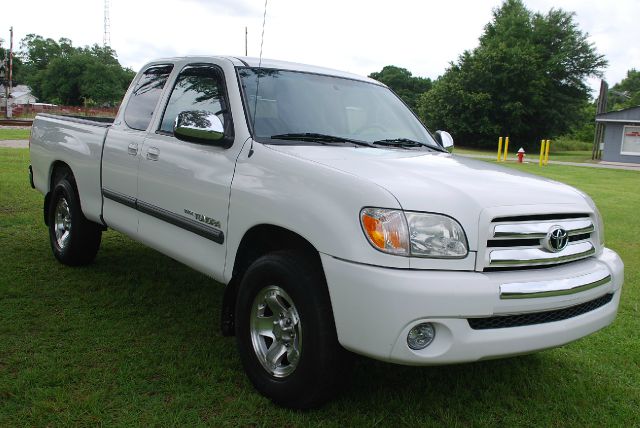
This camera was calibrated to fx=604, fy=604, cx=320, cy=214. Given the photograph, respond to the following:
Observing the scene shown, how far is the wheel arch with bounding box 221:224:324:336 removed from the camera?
3.12 meters

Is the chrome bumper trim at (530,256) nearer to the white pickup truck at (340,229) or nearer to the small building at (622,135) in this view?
the white pickup truck at (340,229)

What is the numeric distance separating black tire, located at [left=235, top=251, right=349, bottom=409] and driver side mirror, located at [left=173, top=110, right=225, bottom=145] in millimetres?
803

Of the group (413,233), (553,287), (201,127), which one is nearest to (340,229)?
(413,233)

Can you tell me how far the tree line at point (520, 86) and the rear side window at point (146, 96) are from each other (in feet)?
141

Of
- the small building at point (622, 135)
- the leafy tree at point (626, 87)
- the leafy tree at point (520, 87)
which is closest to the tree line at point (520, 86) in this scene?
the leafy tree at point (520, 87)

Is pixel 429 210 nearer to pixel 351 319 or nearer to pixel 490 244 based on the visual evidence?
pixel 490 244

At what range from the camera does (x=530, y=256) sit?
275 centimetres

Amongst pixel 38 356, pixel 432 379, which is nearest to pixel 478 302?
pixel 432 379

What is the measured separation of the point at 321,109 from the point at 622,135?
33.0 meters

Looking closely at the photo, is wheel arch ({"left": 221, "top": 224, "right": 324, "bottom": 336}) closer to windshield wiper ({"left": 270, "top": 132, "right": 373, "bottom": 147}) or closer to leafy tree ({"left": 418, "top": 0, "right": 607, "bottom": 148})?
windshield wiper ({"left": 270, "top": 132, "right": 373, "bottom": 147})

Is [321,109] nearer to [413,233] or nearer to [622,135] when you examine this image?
[413,233]

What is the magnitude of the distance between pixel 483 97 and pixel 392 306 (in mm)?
45387

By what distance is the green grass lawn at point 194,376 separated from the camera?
9.91 ft

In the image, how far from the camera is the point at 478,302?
2564 mm
